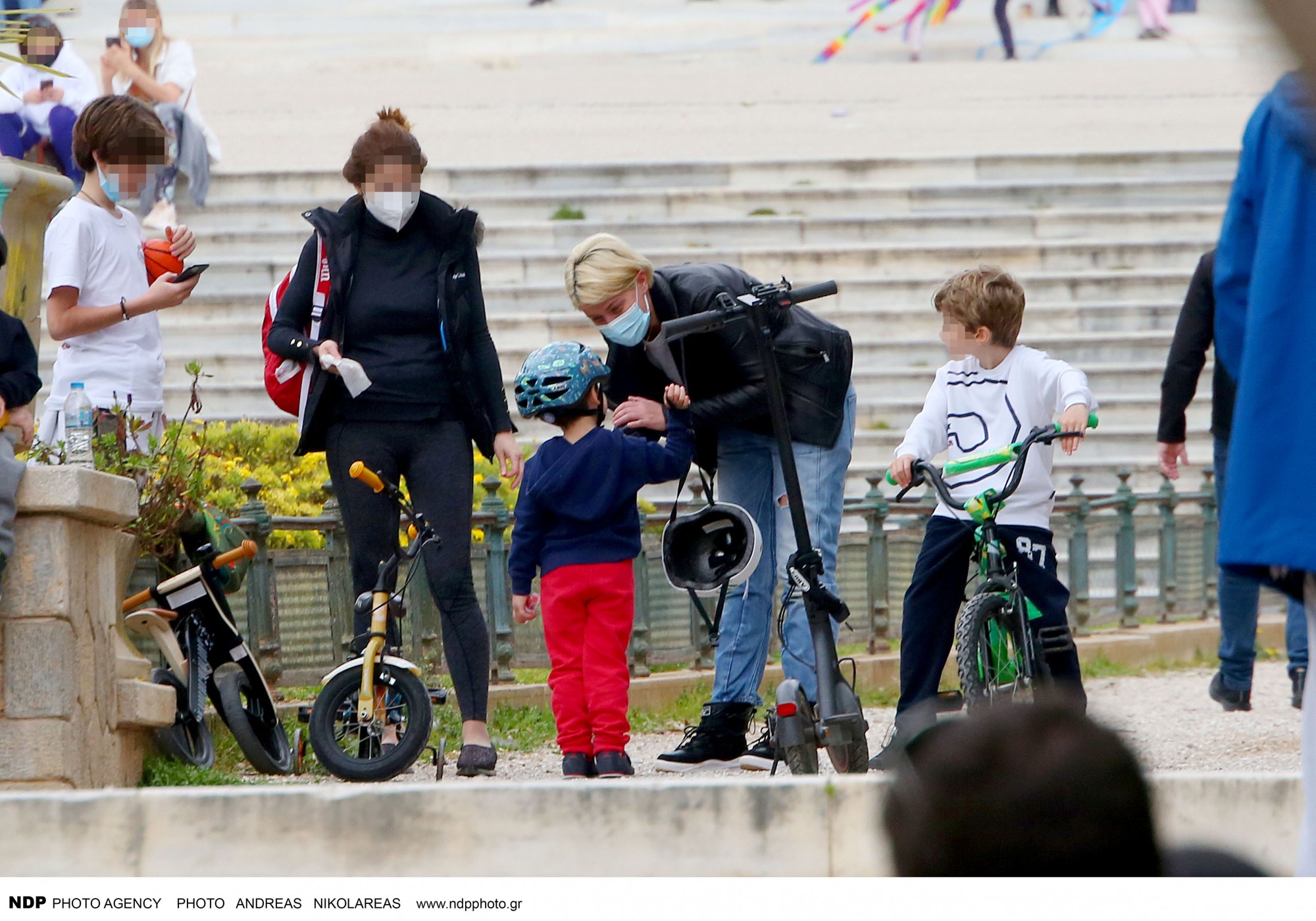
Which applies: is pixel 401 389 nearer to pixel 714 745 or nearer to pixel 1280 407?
pixel 714 745

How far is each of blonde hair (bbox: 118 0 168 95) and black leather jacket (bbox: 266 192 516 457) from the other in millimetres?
8337

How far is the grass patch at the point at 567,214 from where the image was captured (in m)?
14.5

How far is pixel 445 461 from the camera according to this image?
5.51 meters

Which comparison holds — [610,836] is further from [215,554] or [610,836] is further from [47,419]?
[47,419]

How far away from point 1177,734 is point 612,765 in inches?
101

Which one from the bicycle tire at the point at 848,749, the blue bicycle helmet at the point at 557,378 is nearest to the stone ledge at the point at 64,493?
the blue bicycle helmet at the point at 557,378

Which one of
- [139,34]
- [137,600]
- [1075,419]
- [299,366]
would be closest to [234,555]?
[137,600]

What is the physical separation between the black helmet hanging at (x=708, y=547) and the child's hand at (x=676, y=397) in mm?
318

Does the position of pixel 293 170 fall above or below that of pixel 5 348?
above

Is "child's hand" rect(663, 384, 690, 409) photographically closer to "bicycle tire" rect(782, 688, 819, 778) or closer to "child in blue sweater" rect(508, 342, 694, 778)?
"child in blue sweater" rect(508, 342, 694, 778)

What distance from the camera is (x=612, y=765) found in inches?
207

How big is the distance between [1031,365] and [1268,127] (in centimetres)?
262
